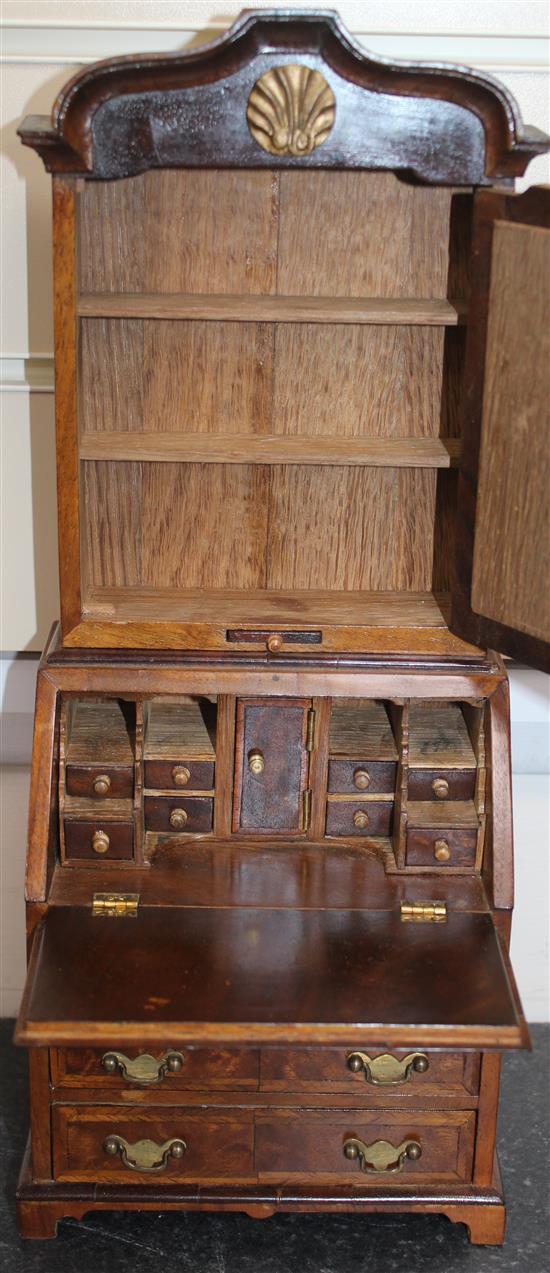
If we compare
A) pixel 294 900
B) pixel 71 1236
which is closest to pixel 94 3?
pixel 294 900

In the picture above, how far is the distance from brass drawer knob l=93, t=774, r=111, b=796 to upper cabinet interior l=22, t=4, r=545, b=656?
0.25 meters

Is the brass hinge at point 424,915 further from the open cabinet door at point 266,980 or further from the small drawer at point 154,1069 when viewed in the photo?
the small drawer at point 154,1069

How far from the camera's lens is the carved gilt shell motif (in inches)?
86.4

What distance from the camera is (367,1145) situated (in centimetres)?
250

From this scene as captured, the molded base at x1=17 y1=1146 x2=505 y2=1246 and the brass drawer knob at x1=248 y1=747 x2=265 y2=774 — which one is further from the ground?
the brass drawer knob at x1=248 y1=747 x2=265 y2=774

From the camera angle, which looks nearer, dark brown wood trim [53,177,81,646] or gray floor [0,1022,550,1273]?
dark brown wood trim [53,177,81,646]

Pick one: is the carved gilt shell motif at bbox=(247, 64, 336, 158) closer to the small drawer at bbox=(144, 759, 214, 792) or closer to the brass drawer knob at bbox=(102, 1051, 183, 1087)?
the small drawer at bbox=(144, 759, 214, 792)

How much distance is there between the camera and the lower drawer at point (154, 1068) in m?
2.42

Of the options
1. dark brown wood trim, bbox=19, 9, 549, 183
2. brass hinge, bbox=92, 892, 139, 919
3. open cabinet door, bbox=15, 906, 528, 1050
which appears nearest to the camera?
dark brown wood trim, bbox=19, 9, 549, 183

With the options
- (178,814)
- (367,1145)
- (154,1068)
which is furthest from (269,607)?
(367,1145)

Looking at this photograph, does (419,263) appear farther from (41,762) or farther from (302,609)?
(41,762)

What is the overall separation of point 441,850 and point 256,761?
0.36 metres

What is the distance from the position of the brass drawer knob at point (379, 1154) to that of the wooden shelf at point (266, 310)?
53.3 inches

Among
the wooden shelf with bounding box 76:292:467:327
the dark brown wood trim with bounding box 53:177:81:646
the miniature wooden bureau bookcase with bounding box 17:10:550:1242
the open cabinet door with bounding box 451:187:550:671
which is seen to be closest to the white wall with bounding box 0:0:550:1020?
the miniature wooden bureau bookcase with bounding box 17:10:550:1242
